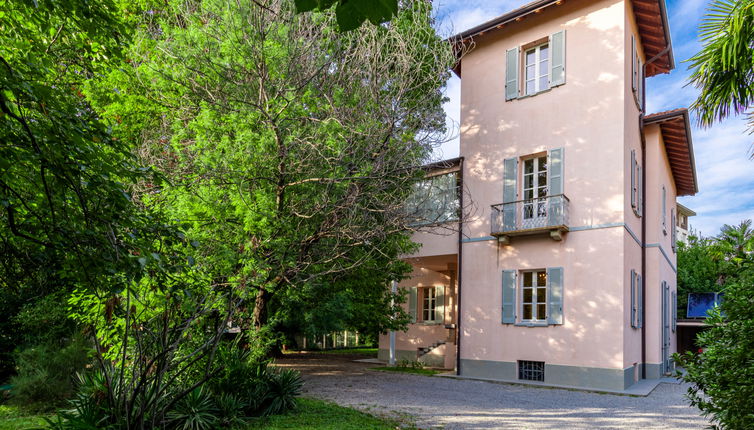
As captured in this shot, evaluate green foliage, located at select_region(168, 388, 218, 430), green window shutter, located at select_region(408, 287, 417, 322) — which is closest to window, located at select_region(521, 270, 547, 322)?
green window shutter, located at select_region(408, 287, 417, 322)

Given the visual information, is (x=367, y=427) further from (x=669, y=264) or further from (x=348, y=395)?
(x=669, y=264)

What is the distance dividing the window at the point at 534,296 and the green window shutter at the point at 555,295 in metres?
0.26

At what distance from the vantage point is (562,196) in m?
13.9

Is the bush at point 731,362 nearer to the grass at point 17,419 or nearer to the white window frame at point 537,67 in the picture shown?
the grass at point 17,419

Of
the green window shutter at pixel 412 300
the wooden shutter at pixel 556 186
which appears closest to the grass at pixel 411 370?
the green window shutter at pixel 412 300

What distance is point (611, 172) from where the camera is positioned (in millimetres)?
13531

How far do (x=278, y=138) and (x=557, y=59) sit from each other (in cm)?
894

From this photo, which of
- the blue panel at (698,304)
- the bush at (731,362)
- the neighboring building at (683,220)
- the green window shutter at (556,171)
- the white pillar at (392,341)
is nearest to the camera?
the bush at (731,362)

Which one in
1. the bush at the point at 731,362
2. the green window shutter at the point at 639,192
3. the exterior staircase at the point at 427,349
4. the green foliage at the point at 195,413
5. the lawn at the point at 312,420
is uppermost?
the green window shutter at the point at 639,192

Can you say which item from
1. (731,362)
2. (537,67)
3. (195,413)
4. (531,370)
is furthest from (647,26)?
(195,413)

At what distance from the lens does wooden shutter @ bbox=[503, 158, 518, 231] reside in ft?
48.4

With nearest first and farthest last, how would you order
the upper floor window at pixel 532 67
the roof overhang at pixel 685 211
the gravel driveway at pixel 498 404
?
the gravel driveway at pixel 498 404
the upper floor window at pixel 532 67
the roof overhang at pixel 685 211

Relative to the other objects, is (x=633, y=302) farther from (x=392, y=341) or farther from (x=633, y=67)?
(x=392, y=341)

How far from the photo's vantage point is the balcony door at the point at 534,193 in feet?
46.9
